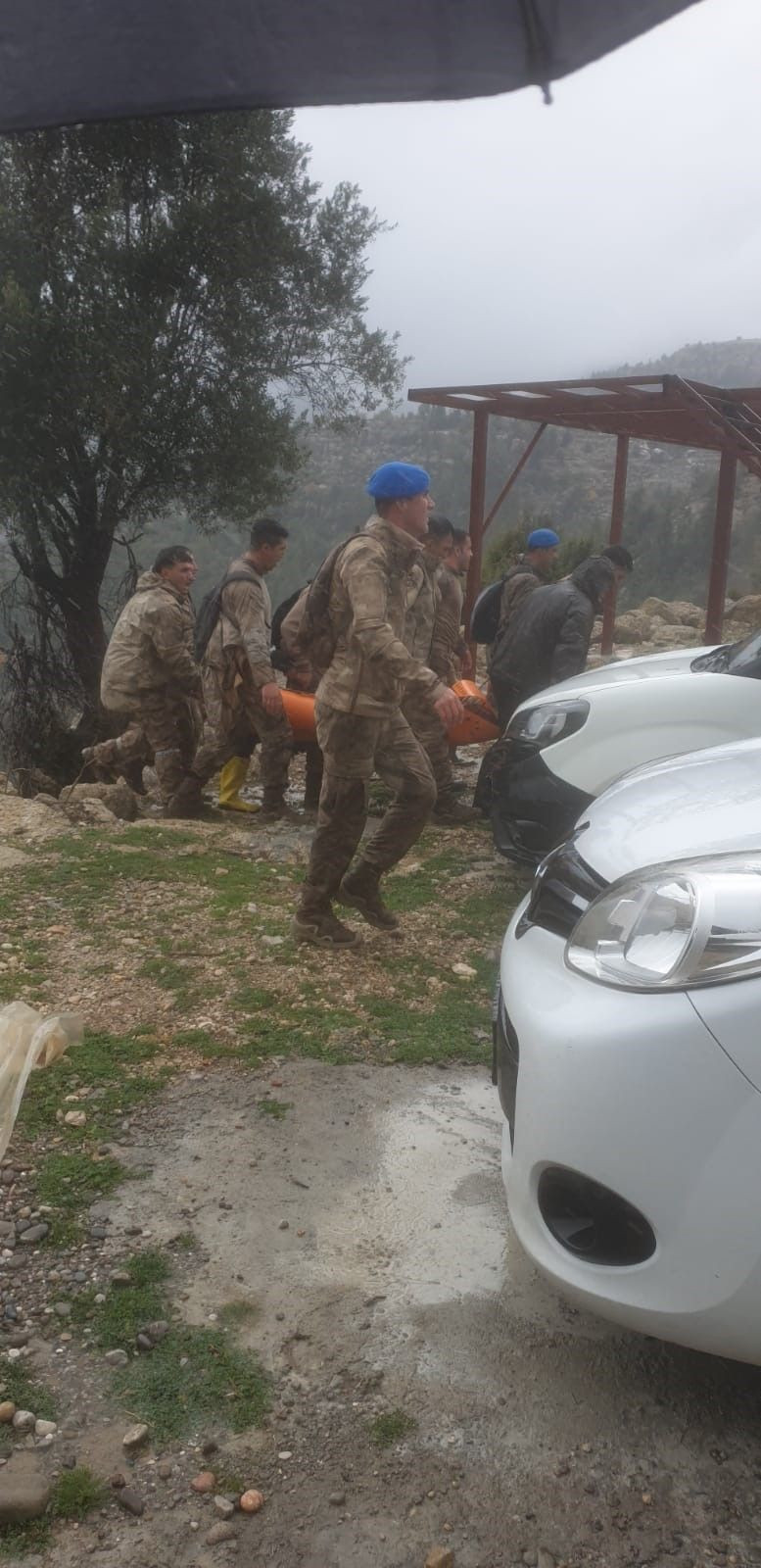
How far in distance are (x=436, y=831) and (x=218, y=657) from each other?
172cm

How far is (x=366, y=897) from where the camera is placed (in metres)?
5.38

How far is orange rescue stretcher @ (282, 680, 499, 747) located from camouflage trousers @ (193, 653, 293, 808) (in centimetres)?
13

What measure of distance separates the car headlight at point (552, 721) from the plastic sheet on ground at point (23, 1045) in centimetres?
272

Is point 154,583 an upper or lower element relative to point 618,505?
upper

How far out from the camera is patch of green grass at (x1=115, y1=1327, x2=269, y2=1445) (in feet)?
7.97

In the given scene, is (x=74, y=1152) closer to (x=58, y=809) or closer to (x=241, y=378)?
(x=58, y=809)

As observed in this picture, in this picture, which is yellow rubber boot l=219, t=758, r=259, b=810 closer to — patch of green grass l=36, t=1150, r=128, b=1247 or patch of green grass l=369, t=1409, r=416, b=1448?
patch of green grass l=36, t=1150, r=128, b=1247

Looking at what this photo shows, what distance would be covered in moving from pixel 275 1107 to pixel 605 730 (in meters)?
2.73

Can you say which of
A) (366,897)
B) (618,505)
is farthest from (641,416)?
(366,897)

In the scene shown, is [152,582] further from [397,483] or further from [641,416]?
[641,416]

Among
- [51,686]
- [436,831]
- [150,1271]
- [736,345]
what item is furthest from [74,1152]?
[736,345]

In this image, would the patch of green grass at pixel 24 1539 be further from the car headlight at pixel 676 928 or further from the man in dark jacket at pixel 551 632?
the man in dark jacket at pixel 551 632

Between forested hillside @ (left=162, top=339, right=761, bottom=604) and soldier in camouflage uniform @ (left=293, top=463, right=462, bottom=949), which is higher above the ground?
soldier in camouflage uniform @ (left=293, top=463, right=462, bottom=949)

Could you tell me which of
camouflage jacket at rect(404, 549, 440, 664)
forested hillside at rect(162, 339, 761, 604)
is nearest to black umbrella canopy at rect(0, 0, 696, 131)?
camouflage jacket at rect(404, 549, 440, 664)
